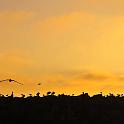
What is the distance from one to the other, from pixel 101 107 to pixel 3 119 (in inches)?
218

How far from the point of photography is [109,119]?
27188 mm

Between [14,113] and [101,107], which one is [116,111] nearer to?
[101,107]

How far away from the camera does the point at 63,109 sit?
90.7 feet

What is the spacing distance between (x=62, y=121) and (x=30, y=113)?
198 cm

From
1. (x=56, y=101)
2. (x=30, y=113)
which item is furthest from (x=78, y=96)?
(x=30, y=113)

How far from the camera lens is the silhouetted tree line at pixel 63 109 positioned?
27.1 m

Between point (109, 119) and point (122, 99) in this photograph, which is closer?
point (109, 119)

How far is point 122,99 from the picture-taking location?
95.0 feet

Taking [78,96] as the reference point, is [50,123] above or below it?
below

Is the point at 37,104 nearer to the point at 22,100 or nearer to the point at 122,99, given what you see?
the point at 22,100

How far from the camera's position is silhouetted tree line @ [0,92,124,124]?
1068 inches

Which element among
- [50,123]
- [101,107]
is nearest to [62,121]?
[50,123]

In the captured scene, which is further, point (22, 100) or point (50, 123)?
point (22, 100)

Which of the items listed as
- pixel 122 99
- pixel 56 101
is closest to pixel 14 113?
pixel 56 101
